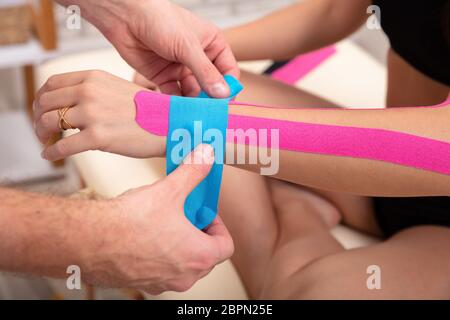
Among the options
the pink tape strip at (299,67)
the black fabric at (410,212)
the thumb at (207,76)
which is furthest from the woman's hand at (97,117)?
the pink tape strip at (299,67)

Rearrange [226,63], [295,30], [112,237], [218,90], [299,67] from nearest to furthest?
[112,237], [218,90], [226,63], [295,30], [299,67]

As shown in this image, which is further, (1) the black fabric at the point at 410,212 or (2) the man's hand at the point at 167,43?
(1) the black fabric at the point at 410,212

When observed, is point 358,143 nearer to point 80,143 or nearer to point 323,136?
point 323,136

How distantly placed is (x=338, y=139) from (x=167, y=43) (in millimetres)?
312

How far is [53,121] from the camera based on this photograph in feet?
2.96

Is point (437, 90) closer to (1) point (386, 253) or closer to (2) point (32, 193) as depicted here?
(1) point (386, 253)

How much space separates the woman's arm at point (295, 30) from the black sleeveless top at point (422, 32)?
16cm

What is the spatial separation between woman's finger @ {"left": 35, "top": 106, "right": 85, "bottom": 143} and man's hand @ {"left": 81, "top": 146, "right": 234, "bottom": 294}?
0.13 m

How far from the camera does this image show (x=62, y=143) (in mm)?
897

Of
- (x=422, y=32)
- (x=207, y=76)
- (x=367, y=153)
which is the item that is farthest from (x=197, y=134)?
(x=422, y=32)

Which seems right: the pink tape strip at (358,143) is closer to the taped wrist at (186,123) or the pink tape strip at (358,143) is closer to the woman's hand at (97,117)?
the taped wrist at (186,123)

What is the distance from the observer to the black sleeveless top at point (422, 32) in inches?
41.4
